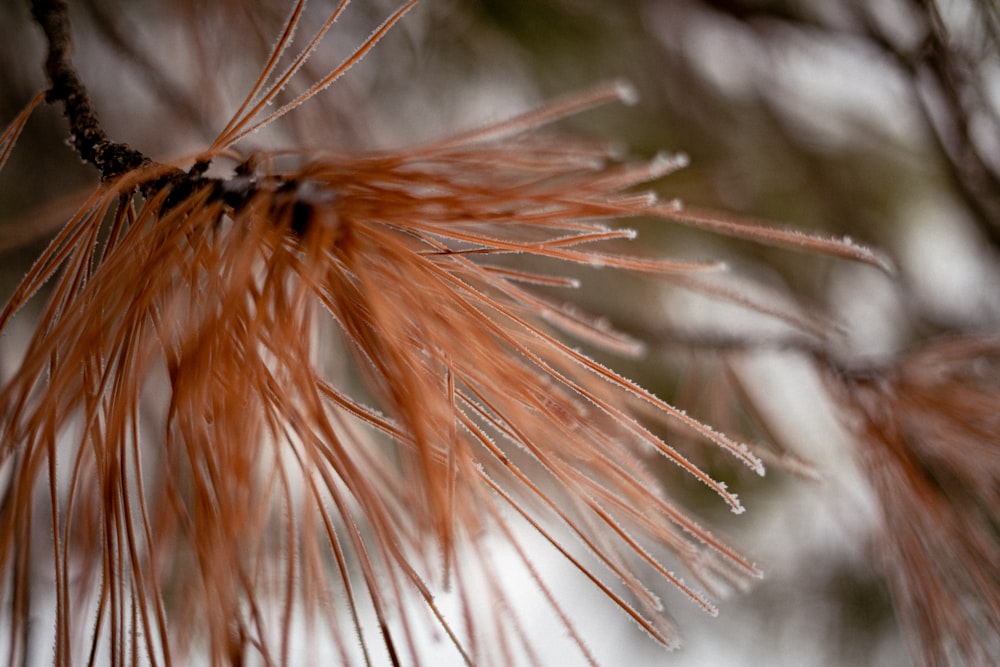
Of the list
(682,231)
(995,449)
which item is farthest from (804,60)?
(995,449)

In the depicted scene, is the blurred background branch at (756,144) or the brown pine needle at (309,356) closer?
the brown pine needle at (309,356)

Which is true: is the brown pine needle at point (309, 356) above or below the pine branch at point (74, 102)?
below

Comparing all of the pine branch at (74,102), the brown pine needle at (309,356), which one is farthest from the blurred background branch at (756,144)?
the brown pine needle at (309,356)

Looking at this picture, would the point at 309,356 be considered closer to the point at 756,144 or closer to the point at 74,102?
the point at 74,102

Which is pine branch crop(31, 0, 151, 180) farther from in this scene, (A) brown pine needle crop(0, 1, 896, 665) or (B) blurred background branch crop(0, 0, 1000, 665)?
(B) blurred background branch crop(0, 0, 1000, 665)

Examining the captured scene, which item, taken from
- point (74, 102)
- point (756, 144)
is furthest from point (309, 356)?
point (756, 144)

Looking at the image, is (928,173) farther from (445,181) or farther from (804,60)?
(445,181)

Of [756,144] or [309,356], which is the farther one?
[756,144]

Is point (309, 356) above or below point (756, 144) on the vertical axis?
below

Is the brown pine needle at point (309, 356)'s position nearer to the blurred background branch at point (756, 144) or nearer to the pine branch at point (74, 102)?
the pine branch at point (74, 102)

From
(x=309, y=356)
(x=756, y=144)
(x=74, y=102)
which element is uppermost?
(x=756, y=144)

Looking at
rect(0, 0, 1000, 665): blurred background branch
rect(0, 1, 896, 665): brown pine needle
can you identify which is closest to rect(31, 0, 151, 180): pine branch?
rect(0, 1, 896, 665): brown pine needle
